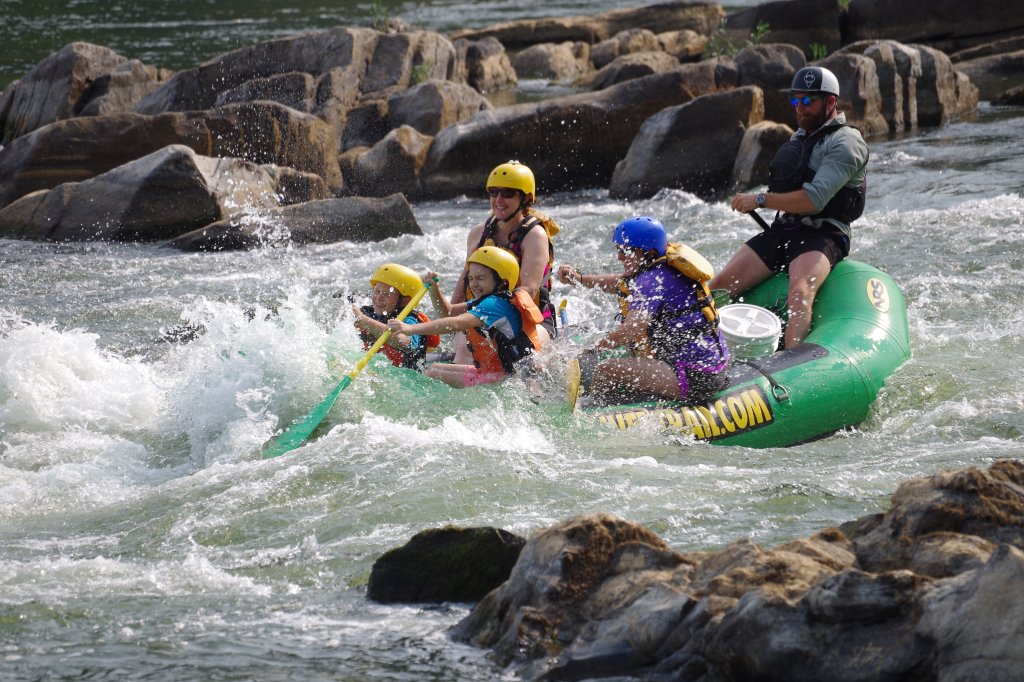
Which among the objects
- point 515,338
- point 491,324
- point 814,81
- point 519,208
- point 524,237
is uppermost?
point 814,81

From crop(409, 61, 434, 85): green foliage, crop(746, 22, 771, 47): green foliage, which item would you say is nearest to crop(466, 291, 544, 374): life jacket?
crop(409, 61, 434, 85): green foliage

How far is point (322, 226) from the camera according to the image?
13.1 meters

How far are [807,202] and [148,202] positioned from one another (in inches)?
318

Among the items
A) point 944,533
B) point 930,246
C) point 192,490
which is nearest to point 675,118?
point 930,246

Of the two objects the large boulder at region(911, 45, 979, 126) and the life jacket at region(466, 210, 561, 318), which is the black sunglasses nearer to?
the life jacket at region(466, 210, 561, 318)

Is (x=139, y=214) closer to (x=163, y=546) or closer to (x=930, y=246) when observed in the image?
(x=930, y=246)

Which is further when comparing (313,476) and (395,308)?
(395,308)

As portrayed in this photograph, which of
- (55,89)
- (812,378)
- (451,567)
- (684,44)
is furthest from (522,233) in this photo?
(684,44)

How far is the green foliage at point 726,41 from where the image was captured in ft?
72.6

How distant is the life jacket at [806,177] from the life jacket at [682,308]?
1.18 m

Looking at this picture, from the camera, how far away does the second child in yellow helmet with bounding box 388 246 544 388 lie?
7004 mm

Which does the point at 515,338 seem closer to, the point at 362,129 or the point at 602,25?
the point at 362,129

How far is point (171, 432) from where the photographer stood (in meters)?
7.14

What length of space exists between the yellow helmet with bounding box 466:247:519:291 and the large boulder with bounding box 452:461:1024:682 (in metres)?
3.05
